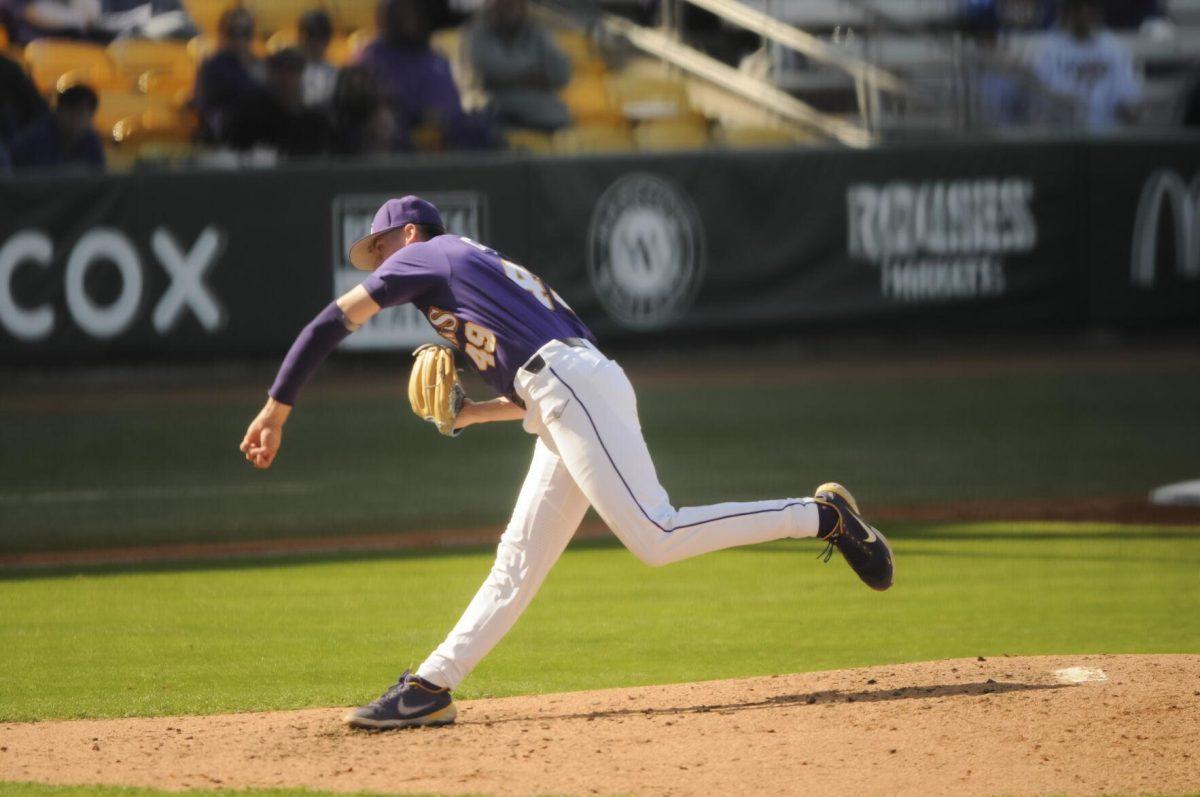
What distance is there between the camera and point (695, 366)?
17.8 meters

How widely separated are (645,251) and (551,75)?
2.13m

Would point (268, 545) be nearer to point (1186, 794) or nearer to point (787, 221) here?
point (1186, 794)

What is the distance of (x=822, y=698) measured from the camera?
20.2ft

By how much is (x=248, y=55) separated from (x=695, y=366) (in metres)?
5.14

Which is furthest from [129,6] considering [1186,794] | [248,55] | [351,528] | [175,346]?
[1186,794]

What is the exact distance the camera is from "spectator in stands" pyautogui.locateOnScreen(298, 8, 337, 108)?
16656 mm

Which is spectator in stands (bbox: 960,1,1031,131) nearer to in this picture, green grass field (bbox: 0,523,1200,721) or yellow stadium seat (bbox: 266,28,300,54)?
yellow stadium seat (bbox: 266,28,300,54)

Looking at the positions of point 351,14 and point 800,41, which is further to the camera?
point 800,41

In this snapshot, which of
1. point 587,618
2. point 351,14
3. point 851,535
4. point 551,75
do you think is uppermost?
point 351,14

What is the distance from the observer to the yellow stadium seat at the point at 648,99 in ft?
63.4

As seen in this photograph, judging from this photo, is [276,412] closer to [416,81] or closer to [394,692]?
[394,692]

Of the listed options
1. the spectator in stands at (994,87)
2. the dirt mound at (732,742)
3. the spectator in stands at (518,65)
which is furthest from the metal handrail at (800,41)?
the dirt mound at (732,742)

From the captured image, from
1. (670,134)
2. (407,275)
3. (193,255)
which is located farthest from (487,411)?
(670,134)

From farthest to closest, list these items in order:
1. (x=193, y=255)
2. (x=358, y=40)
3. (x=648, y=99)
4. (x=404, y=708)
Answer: (x=648, y=99) < (x=358, y=40) < (x=193, y=255) < (x=404, y=708)
